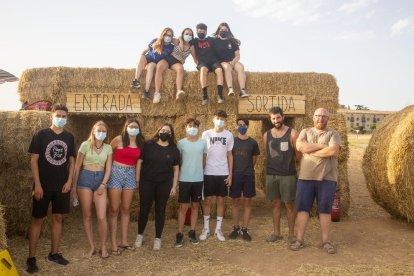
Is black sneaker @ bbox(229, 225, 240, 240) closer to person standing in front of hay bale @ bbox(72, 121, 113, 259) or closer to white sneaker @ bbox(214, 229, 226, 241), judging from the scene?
white sneaker @ bbox(214, 229, 226, 241)

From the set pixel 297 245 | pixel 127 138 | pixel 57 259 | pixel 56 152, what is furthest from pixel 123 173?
pixel 297 245

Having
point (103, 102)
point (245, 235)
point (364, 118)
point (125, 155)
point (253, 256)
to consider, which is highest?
point (364, 118)

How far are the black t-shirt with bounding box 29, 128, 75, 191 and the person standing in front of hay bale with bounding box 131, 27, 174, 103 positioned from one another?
2.77 m

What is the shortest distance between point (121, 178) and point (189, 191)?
1.13 metres

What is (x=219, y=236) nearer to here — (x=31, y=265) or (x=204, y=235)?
(x=204, y=235)

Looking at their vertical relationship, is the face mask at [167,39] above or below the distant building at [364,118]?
below

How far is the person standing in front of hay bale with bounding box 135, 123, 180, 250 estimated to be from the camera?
555 cm

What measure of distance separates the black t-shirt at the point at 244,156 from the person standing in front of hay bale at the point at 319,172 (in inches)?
31.7

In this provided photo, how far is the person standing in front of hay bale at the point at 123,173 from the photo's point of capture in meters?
5.34

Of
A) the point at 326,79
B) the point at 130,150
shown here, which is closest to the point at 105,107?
the point at 130,150

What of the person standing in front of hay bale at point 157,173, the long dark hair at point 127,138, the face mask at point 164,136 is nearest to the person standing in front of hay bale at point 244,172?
the person standing in front of hay bale at point 157,173

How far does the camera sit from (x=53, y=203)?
16.1ft

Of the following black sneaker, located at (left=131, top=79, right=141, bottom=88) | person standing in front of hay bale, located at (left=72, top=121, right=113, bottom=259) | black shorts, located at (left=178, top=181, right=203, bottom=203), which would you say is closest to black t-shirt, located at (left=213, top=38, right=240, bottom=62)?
black sneaker, located at (left=131, top=79, right=141, bottom=88)

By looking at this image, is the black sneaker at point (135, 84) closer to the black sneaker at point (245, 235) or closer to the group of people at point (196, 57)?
the group of people at point (196, 57)
